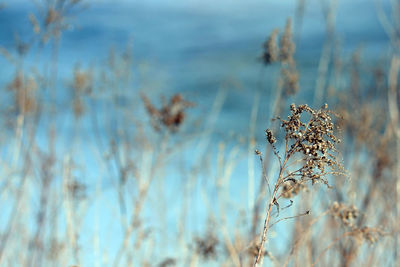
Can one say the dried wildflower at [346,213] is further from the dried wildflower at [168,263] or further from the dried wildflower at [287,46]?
the dried wildflower at [168,263]

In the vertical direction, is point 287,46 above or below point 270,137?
above

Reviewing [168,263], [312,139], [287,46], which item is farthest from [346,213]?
[168,263]

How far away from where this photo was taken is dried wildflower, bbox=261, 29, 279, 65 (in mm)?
3688

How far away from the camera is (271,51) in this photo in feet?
12.2

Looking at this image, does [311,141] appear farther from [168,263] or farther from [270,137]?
[168,263]

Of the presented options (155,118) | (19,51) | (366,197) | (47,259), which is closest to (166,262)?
(155,118)

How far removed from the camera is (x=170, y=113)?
4246 mm

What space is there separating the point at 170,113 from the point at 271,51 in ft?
3.74

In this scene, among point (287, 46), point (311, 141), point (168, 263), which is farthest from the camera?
point (168, 263)

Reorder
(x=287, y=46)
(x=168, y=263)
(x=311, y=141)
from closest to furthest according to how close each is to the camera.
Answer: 1. (x=311, y=141)
2. (x=287, y=46)
3. (x=168, y=263)

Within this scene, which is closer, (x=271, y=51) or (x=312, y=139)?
(x=312, y=139)

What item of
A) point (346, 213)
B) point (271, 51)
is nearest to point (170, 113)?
point (271, 51)

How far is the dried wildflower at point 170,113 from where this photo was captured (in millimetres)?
4242

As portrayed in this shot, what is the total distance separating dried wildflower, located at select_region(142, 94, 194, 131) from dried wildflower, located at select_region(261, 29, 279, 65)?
0.87 m
